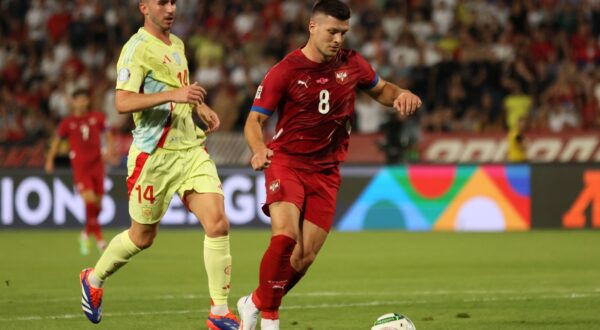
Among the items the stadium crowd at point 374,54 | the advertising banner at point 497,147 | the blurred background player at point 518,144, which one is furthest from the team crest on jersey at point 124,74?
the stadium crowd at point 374,54

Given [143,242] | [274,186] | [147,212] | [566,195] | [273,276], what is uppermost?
[274,186]

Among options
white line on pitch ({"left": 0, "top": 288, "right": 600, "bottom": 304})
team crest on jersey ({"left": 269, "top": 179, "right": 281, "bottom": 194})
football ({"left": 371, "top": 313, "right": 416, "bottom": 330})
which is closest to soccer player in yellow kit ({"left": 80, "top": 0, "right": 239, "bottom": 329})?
team crest on jersey ({"left": 269, "top": 179, "right": 281, "bottom": 194})

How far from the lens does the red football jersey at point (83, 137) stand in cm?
1677

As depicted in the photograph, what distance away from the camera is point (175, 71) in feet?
28.7

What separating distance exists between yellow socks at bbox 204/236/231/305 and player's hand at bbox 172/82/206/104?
972 millimetres

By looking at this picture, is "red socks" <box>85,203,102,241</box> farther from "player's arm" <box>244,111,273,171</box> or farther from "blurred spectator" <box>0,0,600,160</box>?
"player's arm" <box>244,111,273,171</box>

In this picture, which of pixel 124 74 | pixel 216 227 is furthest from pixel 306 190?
pixel 124 74

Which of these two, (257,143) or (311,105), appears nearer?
(257,143)

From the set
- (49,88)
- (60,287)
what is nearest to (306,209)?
(60,287)

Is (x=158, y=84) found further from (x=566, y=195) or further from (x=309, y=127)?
(x=566, y=195)

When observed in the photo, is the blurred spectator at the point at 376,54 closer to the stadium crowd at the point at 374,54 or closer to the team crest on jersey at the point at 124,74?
the stadium crowd at the point at 374,54

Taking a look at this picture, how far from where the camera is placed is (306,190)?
827 cm

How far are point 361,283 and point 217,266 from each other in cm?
416

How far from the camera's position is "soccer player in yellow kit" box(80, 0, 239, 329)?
8.52 m
